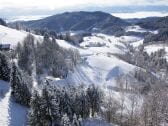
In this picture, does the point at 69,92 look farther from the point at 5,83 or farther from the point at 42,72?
the point at 42,72

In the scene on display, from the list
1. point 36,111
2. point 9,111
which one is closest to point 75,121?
point 36,111

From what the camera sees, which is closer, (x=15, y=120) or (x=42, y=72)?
(x=15, y=120)

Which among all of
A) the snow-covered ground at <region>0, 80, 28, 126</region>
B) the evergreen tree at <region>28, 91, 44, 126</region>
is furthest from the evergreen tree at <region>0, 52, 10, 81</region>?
the evergreen tree at <region>28, 91, 44, 126</region>

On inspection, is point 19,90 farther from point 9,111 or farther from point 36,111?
point 36,111

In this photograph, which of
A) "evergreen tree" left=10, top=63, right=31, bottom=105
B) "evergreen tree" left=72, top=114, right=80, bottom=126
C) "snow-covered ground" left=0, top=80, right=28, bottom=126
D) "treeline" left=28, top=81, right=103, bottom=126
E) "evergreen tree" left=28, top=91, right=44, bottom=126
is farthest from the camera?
"evergreen tree" left=10, top=63, right=31, bottom=105

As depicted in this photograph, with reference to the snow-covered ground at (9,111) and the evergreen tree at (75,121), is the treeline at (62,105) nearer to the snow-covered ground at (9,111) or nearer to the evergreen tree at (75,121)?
the evergreen tree at (75,121)

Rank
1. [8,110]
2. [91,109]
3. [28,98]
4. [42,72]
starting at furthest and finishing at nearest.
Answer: [42,72] < [91,109] < [28,98] < [8,110]

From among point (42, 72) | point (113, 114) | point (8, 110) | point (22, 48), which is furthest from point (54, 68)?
point (8, 110)

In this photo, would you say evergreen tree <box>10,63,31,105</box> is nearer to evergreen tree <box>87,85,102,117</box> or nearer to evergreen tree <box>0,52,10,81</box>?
evergreen tree <box>0,52,10,81</box>

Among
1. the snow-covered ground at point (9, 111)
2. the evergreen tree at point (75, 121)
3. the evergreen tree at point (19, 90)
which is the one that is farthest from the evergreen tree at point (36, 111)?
the evergreen tree at point (19, 90)
